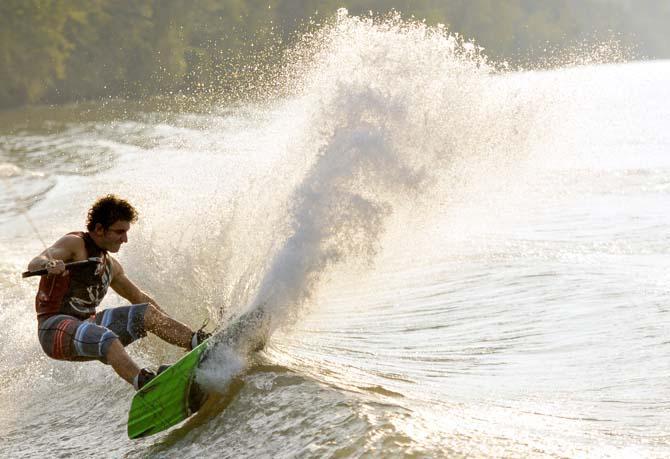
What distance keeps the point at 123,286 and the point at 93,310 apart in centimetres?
37

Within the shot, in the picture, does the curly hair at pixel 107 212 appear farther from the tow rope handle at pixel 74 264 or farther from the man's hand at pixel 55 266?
the man's hand at pixel 55 266

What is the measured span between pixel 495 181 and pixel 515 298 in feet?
27.7

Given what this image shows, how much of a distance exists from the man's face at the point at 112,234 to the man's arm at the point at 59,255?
14cm

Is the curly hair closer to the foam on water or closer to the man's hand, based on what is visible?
the man's hand

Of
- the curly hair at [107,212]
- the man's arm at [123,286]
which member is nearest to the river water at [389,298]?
the man's arm at [123,286]

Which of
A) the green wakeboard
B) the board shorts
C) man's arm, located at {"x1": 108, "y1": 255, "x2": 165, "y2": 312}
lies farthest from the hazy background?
the green wakeboard

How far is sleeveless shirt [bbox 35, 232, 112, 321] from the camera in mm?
5887

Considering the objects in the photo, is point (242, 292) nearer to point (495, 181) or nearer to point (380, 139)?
point (380, 139)

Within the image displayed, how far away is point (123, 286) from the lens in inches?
253

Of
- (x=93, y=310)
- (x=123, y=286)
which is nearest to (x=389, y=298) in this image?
(x=123, y=286)

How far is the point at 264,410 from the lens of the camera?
5582mm

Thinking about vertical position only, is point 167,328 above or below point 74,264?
below

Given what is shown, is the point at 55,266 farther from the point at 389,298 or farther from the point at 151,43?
the point at 151,43

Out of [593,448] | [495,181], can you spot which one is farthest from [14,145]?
[593,448]
